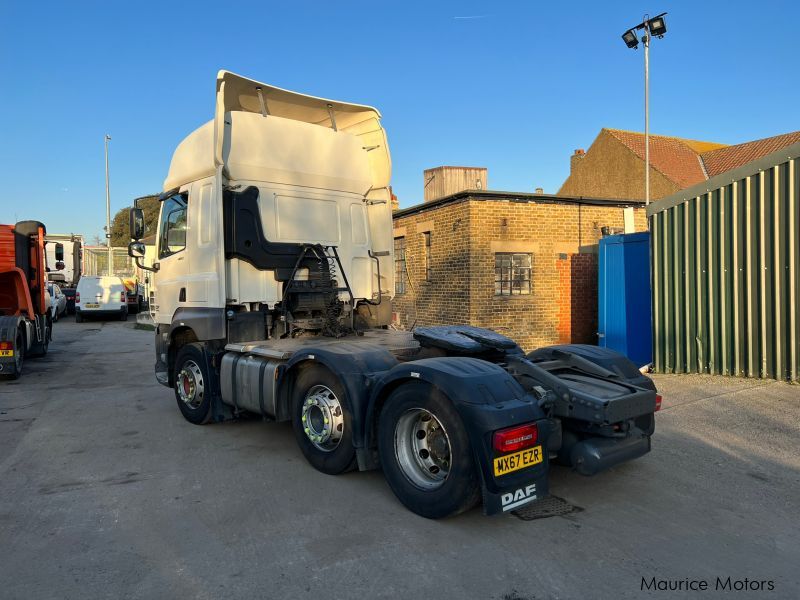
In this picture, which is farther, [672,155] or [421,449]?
[672,155]

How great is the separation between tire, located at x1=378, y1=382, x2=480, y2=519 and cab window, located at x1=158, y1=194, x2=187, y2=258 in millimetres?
4027

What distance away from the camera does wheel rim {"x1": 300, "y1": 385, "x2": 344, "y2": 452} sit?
15.7 feet

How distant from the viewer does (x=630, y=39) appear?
17.2 m

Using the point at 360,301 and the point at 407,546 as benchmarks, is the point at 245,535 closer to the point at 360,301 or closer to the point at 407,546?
the point at 407,546

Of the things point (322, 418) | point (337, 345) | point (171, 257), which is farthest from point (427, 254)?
point (322, 418)

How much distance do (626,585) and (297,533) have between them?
2.02 m

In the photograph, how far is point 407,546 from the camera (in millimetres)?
3574

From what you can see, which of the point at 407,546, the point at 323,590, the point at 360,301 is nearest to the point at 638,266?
the point at 360,301

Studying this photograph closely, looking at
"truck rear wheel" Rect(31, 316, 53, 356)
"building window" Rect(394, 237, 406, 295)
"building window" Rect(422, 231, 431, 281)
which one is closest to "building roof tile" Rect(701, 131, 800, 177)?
"building window" Rect(394, 237, 406, 295)

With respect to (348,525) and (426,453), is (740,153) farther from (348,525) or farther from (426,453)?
(348,525)

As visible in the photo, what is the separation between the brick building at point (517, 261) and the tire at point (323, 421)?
739 centimetres

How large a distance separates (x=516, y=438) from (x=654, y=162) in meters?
30.4

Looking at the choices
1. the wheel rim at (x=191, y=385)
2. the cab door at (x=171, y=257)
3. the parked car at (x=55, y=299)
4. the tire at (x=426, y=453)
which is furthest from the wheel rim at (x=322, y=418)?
the parked car at (x=55, y=299)

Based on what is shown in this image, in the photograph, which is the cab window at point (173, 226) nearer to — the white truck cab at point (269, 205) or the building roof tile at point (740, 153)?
the white truck cab at point (269, 205)
